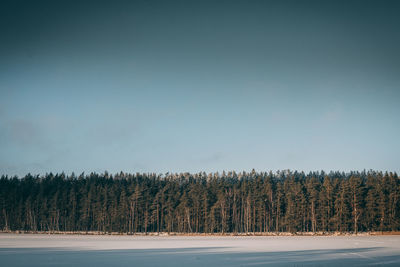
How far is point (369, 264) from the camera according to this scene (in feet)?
70.7

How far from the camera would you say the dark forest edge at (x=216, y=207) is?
87.7m

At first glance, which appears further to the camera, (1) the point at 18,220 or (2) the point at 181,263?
(1) the point at 18,220

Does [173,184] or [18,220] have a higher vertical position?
[173,184]

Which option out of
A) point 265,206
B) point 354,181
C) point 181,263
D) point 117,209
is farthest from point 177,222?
point 181,263

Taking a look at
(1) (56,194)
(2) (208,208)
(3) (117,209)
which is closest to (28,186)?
(1) (56,194)

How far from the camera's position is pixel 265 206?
104938 mm

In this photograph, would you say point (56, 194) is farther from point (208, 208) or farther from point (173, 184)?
point (208, 208)

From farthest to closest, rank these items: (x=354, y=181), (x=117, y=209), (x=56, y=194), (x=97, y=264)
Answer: (x=56, y=194) < (x=117, y=209) < (x=354, y=181) < (x=97, y=264)

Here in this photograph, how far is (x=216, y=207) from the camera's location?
102000 mm

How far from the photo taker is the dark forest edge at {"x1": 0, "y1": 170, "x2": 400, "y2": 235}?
87688 millimetres

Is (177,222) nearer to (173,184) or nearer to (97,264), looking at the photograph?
(173,184)

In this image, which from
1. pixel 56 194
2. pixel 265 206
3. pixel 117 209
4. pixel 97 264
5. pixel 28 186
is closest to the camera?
pixel 97 264

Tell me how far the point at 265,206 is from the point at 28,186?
97.4m

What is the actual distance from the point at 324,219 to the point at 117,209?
214 ft
